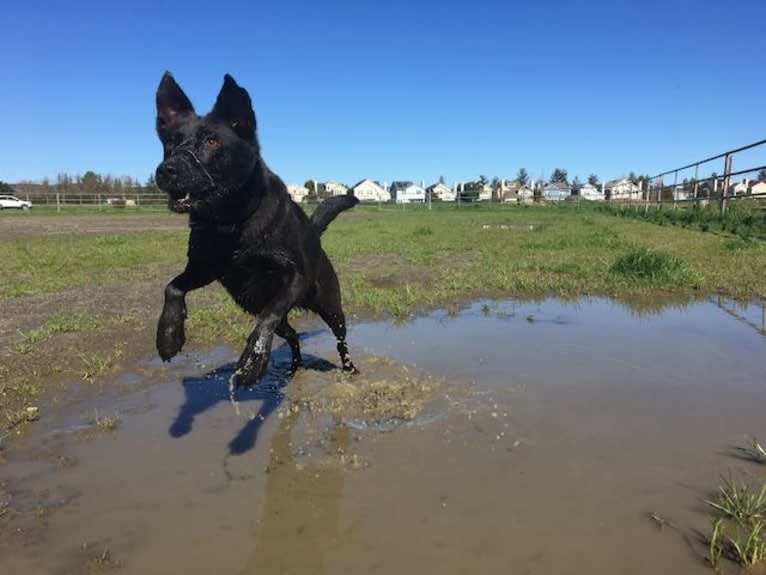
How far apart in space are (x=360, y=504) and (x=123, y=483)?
1.18 metres

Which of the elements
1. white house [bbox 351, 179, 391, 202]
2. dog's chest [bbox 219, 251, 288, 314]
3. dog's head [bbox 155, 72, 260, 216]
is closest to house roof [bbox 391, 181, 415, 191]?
white house [bbox 351, 179, 391, 202]

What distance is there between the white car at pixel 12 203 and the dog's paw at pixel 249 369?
1949 inches

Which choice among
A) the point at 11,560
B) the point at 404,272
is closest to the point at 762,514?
the point at 11,560

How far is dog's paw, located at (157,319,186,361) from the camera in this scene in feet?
11.5

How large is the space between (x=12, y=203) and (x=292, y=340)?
49.4 meters

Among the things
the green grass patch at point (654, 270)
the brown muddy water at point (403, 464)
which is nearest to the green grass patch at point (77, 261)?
the brown muddy water at point (403, 464)

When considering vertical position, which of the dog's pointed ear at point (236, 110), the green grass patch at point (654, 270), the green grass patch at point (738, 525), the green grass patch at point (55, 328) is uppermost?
the dog's pointed ear at point (236, 110)

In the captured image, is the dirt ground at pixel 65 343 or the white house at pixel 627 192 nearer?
the dirt ground at pixel 65 343

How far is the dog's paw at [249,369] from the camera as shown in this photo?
3.15 m

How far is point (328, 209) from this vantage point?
4996 millimetres

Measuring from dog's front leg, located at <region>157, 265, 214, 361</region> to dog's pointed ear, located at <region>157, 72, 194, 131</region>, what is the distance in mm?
894

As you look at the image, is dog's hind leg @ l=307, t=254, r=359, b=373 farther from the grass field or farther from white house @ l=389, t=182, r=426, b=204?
white house @ l=389, t=182, r=426, b=204

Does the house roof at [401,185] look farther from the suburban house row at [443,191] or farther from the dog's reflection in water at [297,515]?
the dog's reflection in water at [297,515]

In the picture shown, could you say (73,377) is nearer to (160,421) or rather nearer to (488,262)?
(160,421)
